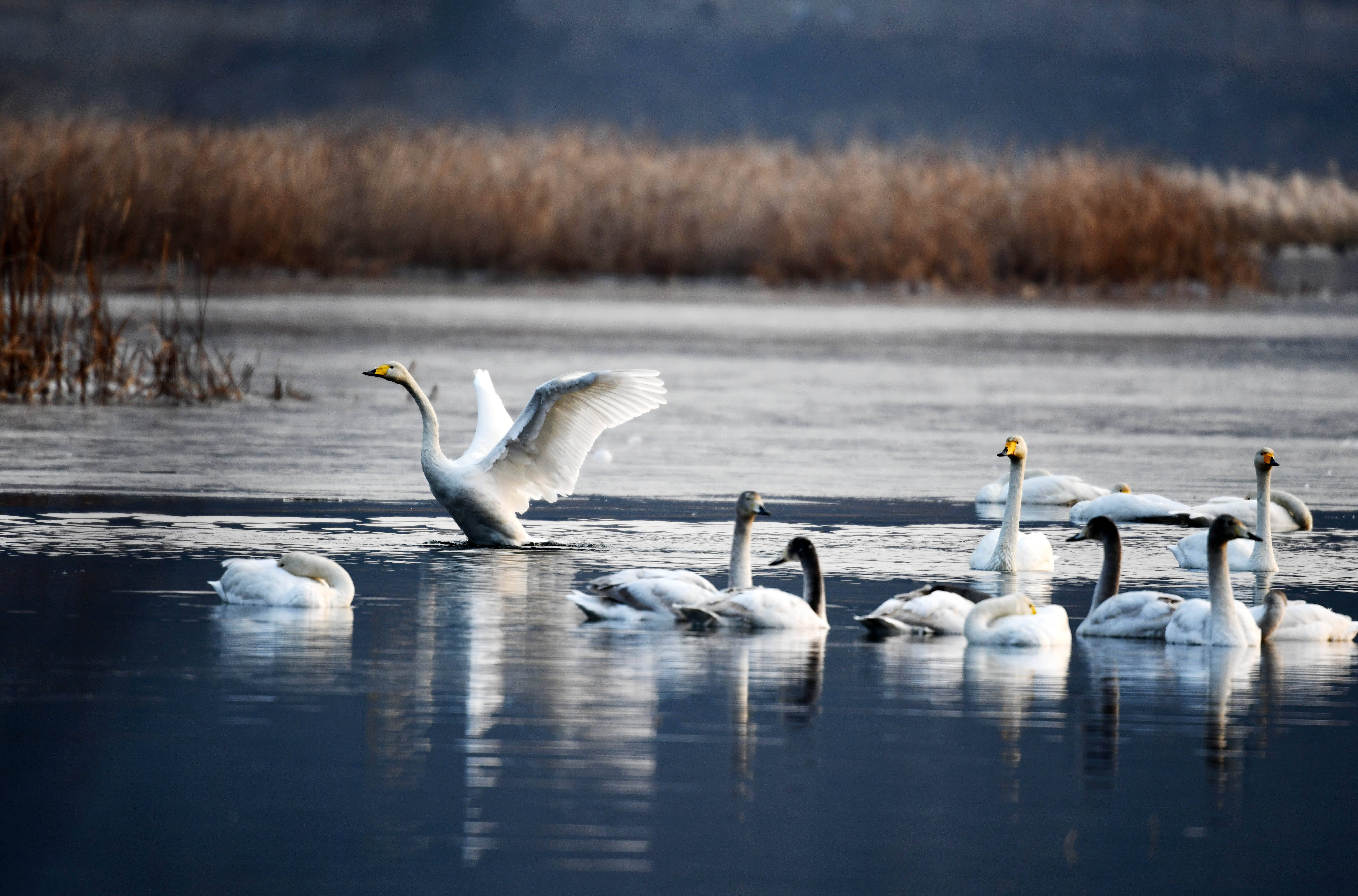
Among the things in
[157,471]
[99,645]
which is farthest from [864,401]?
[99,645]

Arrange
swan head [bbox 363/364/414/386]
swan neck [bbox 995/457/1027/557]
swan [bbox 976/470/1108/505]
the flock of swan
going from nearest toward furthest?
the flock of swan → swan neck [bbox 995/457/1027/557] → swan head [bbox 363/364/414/386] → swan [bbox 976/470/1108/505]

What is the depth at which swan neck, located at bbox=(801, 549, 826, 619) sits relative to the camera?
7.35 m

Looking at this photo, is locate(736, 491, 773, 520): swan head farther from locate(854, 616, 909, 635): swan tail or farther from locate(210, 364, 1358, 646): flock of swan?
locate(854, 616, 909, 635): swan tail

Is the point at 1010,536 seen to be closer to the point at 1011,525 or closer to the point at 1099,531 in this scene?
the point at 1011,525

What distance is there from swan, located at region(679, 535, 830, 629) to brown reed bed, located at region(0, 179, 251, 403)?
686 centimetres

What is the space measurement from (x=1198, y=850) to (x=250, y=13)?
9848 centimetres

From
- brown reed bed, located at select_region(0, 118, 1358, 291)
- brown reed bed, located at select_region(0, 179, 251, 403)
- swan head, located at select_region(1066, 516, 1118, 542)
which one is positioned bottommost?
swan head, located at select_region(1066, 516, 1118, 542)

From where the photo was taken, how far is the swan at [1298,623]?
24.1ft

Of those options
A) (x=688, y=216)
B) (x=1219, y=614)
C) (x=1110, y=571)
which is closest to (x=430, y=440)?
(x=1110, y=571)

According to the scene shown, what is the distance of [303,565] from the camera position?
7.57 metres

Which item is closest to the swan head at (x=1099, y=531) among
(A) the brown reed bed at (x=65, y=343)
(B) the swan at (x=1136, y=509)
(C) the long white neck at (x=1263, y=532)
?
(C) the long white neck at (x=1263, y=532)

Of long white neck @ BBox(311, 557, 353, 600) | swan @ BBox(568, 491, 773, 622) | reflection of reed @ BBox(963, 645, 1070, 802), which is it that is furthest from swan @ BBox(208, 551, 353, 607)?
reflection of reed @ BBox(963, 645, 1070, 802)

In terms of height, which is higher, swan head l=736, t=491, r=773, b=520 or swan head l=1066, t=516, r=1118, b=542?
swan head l=736, t=491, r=773, b=520

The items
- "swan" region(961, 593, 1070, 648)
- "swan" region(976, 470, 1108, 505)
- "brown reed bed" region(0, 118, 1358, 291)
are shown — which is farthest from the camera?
"brown reed bed" region(0, 118, 1358, 291)
